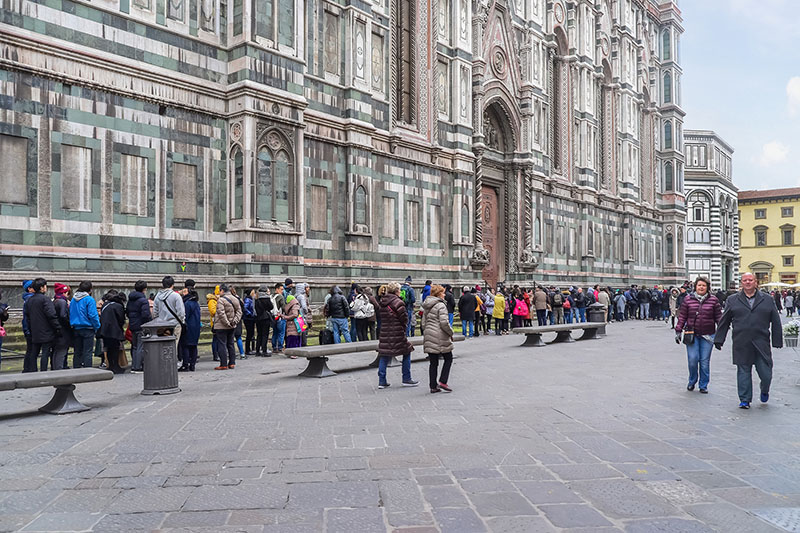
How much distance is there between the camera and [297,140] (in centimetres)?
1794

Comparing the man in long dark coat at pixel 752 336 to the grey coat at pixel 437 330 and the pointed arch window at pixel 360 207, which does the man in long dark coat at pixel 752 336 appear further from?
the pointed arch window at pixel 360 207

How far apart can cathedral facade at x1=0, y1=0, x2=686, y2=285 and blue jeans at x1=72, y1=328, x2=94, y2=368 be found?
8.46 feet

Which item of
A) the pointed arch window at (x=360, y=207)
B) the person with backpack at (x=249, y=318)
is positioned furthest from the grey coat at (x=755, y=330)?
the pointed arch window at (x=360, y=207)

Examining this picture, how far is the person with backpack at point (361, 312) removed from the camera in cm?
1589

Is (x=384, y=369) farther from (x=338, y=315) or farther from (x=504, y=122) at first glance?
(x=504, y=122)

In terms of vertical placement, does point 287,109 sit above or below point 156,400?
above

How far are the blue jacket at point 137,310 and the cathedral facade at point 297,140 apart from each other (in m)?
2.53

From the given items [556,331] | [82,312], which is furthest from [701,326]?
[82,312]

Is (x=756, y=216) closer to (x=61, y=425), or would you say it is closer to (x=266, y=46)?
(x=266, y=46)

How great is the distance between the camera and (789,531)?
423 cm

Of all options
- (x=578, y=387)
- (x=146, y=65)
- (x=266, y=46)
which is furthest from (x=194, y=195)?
(x=578, y=387)

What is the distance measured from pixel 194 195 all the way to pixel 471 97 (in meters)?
14.7

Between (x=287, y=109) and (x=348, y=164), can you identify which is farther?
(x=348, y=164)

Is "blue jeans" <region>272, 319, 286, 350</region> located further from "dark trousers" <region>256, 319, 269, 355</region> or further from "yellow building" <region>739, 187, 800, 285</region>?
"yellow building" <region>739, 187, 800, 285</region>
